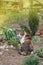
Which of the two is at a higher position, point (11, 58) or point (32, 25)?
point (32, 25)

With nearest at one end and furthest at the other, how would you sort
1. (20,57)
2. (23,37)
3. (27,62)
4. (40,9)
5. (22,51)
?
1. (27,62)
2. (20,57)
3. (22,51)
4. (23,37)
5. (40,9)

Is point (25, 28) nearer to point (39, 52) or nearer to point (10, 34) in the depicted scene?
point (10, 34)

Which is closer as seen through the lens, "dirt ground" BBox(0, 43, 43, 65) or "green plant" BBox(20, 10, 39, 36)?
"dirt ground" BBox(0, 43, 43, 65)

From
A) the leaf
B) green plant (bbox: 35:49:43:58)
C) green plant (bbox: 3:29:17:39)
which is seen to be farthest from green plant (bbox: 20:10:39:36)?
green plant (bbox: 35:49:43:58)

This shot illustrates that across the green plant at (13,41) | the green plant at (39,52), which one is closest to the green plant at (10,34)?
the green plant at (13,41)

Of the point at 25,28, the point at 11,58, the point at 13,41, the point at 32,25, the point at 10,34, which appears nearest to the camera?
the point at 11,58

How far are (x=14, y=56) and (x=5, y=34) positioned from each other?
0.68 meters

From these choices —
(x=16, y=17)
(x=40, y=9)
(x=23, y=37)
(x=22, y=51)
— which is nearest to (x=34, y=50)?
(x=22, y=51)

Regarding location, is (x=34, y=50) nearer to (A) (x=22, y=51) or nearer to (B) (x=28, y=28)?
(A) (x=22, y=51)

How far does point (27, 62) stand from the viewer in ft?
9.59

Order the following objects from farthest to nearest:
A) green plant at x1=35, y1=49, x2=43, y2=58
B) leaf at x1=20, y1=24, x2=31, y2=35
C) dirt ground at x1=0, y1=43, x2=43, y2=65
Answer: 1. leaf at x1=20, y1=24, x2=31, y2=35
2. green plant at x1=35, y1=49, x2=43, y2=58
3. dirt ground at x1=0, y1=43, x2=43, y2=65

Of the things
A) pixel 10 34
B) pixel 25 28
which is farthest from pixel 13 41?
pixel 25 28

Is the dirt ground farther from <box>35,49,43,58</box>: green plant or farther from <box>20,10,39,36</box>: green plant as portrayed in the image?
<box>20,10,39,36</box>: green plant

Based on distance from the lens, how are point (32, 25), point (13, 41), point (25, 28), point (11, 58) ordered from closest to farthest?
point (11, 58), point (13, 41), point (25, 28), point (32, 25)
